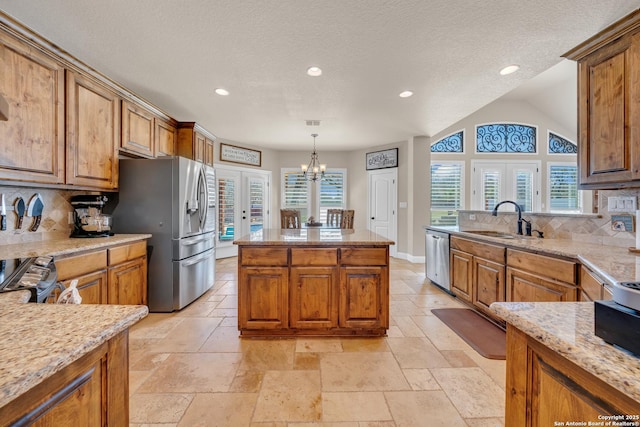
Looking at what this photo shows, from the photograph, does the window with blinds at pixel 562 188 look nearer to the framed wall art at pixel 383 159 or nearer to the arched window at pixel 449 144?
the arched window at pixel 449 144

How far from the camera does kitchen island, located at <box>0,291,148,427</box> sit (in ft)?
1.84

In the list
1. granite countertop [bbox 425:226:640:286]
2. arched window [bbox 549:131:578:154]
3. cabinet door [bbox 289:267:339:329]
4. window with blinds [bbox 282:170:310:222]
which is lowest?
cabinet door [bbox 289:267:339:329]

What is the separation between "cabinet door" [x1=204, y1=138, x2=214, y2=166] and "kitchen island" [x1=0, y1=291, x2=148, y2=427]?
4.06 meters

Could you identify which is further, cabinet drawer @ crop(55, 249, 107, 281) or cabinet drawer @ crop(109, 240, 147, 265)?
cabinet drawer @ crop(109, 240, 147, 265)

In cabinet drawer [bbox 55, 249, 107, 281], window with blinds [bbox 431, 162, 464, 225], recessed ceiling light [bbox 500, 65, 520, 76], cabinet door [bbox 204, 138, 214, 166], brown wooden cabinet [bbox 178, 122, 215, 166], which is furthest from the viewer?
window with blinds [bbox 431, 162, 464, 225]

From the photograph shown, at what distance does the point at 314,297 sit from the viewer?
97.8 inches

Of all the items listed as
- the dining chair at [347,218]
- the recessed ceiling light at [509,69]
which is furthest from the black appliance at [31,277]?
the dining chair at [347,218]

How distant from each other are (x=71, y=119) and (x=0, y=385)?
2.67 m

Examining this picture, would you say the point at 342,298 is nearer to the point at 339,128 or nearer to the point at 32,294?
the point at 32,294

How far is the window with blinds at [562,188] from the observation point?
6.51 metres

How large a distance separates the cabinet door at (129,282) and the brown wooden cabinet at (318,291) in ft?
3.80

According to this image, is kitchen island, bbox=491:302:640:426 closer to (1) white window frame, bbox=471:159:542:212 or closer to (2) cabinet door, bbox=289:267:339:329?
(2) cabinet door, bbox=289:267:339:329

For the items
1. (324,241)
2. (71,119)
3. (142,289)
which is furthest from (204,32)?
(142,289)

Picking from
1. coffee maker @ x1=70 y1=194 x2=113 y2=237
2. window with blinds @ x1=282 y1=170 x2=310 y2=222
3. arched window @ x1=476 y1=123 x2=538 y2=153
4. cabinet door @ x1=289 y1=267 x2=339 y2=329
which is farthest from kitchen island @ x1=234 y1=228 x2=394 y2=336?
arched window @ x1=476 y1=123 x2=538 y2=153
